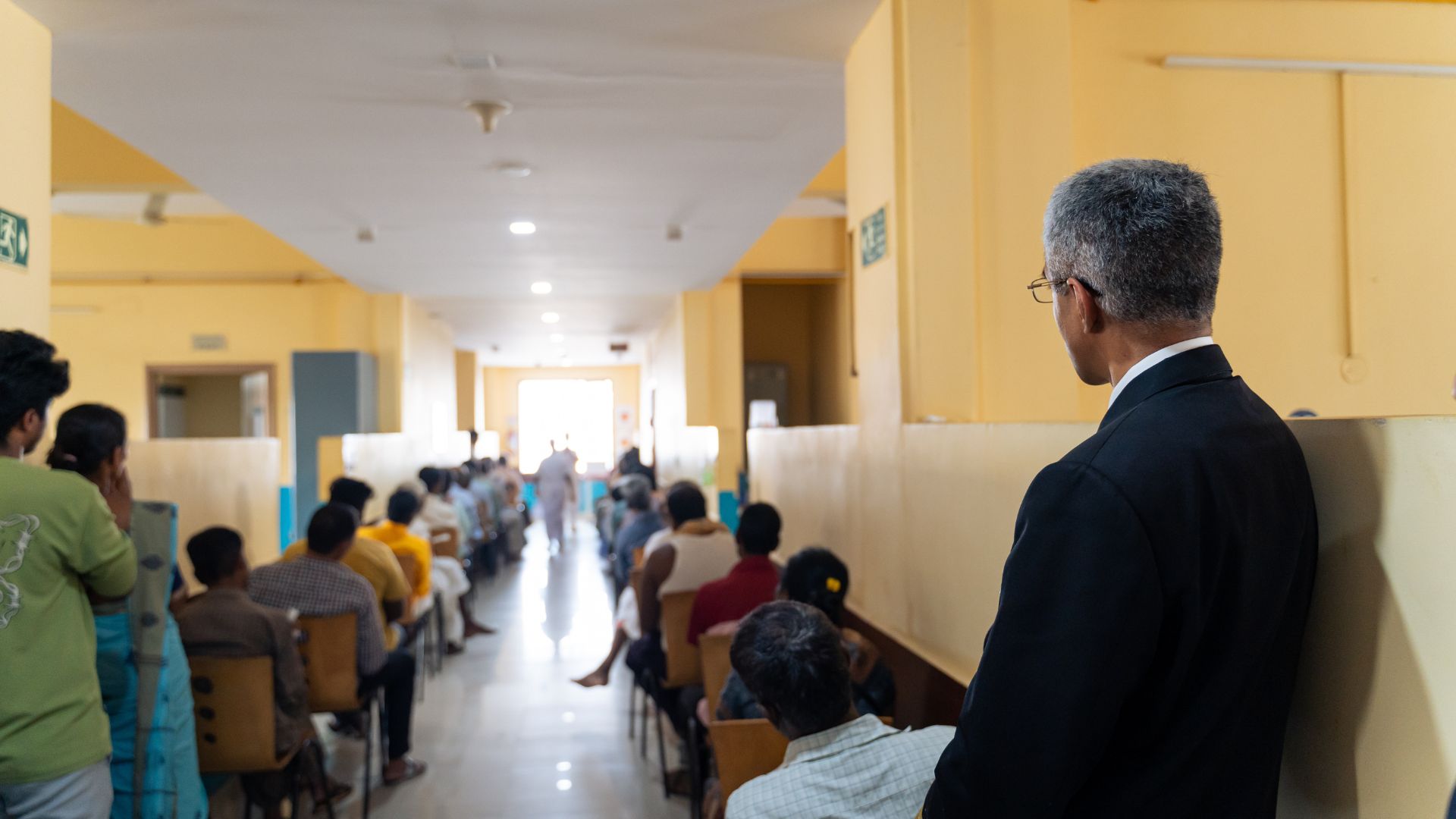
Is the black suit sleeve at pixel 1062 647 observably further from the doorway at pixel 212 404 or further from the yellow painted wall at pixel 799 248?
the doorway at pixel 212 404

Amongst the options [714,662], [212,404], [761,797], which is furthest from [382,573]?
[212,404]

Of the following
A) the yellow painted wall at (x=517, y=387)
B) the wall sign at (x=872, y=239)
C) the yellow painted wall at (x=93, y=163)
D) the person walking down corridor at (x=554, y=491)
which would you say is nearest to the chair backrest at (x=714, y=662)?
the wall sign at (x=872, y=239)

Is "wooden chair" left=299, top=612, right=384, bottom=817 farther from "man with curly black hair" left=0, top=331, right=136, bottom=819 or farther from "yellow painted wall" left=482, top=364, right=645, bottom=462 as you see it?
"yellow painted wall" left=482, top=364, right=645, bottom=462

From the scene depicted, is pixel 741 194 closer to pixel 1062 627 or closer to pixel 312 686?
pixel 312 686

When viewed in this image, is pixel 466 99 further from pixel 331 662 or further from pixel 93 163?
pixel 93 163

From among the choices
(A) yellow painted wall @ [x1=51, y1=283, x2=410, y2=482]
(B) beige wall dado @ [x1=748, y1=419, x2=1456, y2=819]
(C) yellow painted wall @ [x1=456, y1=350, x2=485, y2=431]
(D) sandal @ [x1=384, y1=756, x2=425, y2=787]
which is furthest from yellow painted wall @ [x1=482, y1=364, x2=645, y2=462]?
(B) beige wall dado @ [x1=748, y1=419, x2=1456, y2=819]

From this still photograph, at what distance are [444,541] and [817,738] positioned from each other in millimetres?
4484

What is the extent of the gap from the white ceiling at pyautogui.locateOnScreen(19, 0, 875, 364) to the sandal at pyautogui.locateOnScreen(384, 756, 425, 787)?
2585 mm

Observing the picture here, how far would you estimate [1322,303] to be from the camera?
3637 millimetres

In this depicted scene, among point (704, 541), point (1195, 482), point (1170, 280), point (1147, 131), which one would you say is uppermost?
point (1147, 131)

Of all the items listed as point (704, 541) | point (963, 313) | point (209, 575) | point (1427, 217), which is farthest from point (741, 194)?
point (209, 575)

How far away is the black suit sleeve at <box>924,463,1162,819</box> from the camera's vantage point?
87cm

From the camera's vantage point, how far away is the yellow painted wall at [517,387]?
19734 mm

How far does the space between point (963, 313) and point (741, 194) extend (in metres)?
2.77
